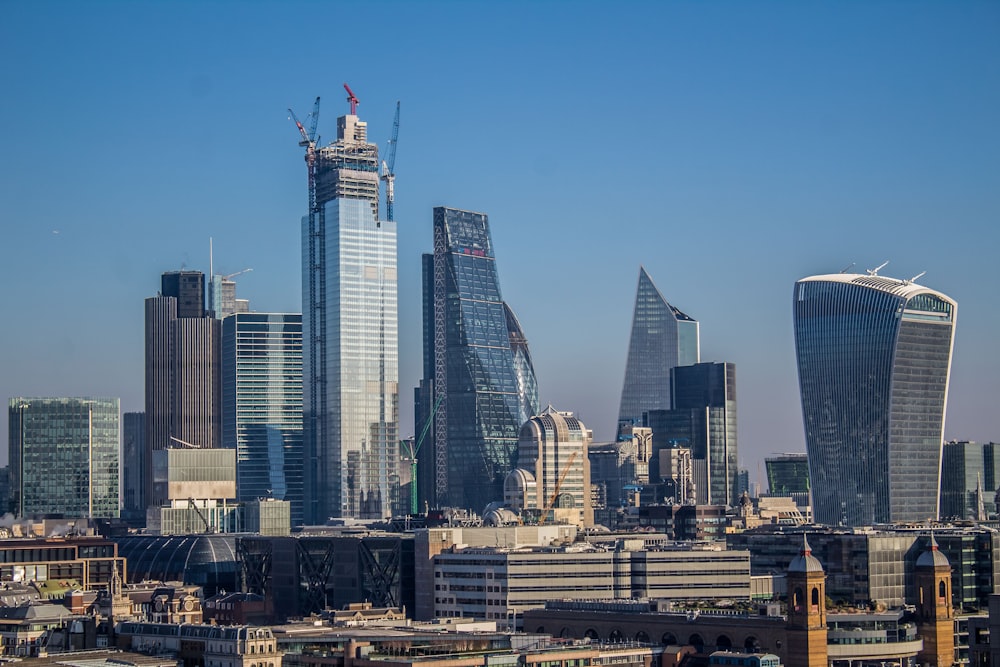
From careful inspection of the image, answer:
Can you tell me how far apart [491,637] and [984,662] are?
43889 millimetres

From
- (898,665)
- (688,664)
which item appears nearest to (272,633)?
(688,664)

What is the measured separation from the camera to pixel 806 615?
189m

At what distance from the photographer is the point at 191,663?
172 meters

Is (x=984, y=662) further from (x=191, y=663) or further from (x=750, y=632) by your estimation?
(x=191, y=663)

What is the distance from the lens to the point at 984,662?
6924 inches

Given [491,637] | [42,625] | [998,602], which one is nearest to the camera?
[998,602]

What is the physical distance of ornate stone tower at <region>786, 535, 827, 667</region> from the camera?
188m

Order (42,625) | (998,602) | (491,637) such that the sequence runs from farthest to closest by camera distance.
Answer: (42,625)
(491,637)
(998,602)

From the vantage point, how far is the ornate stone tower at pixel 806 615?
18800 centimetres

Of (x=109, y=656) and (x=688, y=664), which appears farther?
(x=688, y=664)

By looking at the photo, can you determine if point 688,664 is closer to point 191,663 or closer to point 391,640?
point 391,640

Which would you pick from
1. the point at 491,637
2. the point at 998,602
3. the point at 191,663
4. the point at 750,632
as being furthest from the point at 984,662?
the point at 191,663

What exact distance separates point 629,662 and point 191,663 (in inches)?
1695

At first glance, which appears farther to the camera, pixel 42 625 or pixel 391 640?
pixel 42 625
